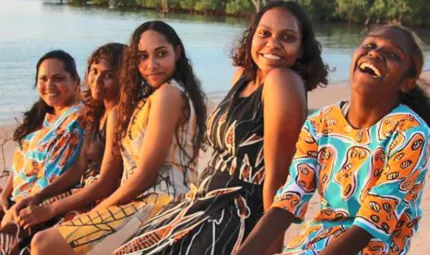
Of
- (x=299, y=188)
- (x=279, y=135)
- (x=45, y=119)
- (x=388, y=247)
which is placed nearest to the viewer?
(x=388, y=247)

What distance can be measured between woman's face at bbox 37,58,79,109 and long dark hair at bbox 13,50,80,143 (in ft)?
0.08

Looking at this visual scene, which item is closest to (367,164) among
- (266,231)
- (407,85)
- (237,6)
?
(407,85)

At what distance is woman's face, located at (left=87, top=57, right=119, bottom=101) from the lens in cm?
378

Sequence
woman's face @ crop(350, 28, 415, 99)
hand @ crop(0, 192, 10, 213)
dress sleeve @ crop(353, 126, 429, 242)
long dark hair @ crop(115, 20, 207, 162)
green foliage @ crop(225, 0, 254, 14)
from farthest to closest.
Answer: green foliage @ crop(225, 0, 254, 14)
hand @ crop(0, 192, 10, 213)
long dark hair @ crop(115, 20, 207, 162)
woman's face @ crop(350, 28, 415, 99)
dress sleeve @ crop(353, 126, 429, 242)

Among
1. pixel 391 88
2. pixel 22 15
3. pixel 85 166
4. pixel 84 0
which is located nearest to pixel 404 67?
pixel 391 88

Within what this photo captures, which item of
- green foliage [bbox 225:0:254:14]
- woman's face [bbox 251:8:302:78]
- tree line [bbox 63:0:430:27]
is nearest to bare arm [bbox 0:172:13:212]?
woman's face [bbox 251:8:302:78]

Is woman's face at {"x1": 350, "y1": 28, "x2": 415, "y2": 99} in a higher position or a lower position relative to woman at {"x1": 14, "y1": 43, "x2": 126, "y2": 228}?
higher

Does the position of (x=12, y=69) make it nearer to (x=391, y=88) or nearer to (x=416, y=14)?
(x=391, y=88)

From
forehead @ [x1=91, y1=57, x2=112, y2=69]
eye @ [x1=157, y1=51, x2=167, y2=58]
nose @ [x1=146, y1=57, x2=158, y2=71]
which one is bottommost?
forehead @ [x1=91, y1=57, x2=112, y2=69]

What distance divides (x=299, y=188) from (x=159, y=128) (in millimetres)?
882

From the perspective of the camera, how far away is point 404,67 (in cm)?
247

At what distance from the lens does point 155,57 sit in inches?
135

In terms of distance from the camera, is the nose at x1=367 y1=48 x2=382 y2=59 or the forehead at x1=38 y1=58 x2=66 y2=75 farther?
the forehead at x1=38 y1=58 x2=66 y2=75

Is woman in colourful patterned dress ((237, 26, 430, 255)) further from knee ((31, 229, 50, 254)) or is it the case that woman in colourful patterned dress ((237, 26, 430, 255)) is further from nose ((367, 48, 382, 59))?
knee ((31, 229, 50, 254))
